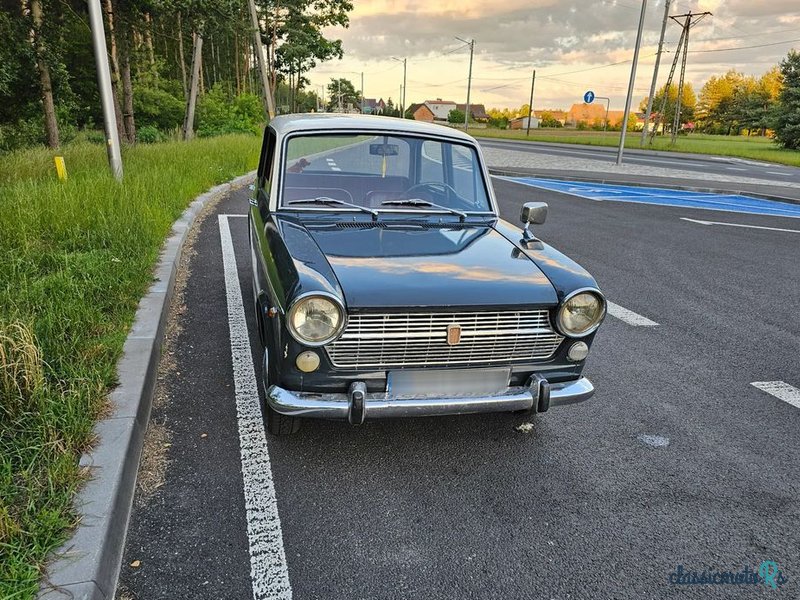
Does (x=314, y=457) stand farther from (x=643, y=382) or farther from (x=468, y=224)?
(x=643, y=382)

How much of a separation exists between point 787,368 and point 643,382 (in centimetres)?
123

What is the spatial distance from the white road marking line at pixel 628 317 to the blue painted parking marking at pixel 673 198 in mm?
8685

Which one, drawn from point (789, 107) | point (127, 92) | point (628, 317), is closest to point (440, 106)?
point (789, 107)

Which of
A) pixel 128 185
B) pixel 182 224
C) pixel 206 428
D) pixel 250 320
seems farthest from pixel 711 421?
pixel 128 185

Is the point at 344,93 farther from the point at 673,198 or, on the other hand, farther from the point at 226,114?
the point at 673,198

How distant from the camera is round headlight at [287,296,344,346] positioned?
255cm

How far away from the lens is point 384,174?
4.02 m

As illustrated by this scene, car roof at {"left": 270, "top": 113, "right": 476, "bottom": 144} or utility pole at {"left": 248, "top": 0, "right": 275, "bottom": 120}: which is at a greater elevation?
utility pole at {"left": 248, "top": 0, "right": 275, "bottom": 120}

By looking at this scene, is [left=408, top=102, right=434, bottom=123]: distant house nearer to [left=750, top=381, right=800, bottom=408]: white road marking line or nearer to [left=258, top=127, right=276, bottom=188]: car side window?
[left=258, top=127, right=276, bottom=188]: car side window

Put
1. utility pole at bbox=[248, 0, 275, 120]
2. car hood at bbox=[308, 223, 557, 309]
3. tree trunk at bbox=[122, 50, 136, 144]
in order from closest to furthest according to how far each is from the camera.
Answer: car hood at bbox=[308, 223, 557, 309] → tree trunk at bbox=[122, 50, 136, 144] → utility pole at bbox=[248, 0, 275, 120]

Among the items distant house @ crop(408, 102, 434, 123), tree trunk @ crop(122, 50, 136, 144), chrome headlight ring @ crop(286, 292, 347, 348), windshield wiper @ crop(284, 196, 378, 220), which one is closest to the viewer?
chrome headlight ring @ crop(286, 292, 347, 348)

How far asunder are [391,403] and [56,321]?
241 cm

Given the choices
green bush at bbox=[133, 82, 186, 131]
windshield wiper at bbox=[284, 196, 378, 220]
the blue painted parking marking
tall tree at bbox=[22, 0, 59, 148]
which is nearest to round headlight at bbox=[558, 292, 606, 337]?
windshield wiper at bbox=[284, 196, 378, 220]

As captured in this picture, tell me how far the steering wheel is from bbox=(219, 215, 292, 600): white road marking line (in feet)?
5.68
